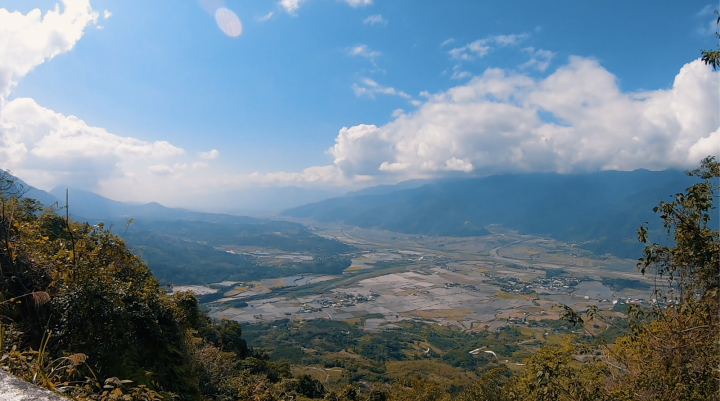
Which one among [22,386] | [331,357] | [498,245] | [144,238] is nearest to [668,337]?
[22,386]

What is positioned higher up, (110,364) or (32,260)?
(32,260)

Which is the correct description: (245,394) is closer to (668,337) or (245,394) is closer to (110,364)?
(110,364)

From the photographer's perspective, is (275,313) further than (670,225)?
Yes

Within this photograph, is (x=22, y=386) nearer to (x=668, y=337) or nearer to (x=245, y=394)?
(x=668, y=337)

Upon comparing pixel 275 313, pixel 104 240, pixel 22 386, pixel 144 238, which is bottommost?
pixel 275 313

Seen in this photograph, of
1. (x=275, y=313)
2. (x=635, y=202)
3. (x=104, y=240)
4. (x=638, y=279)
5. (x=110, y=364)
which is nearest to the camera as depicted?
A: (x=110, y=364)

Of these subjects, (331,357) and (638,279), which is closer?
(331,357)

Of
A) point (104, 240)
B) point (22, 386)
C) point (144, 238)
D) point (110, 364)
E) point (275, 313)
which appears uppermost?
point (104, 240)

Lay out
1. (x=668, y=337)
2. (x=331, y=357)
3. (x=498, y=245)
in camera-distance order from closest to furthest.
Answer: (x=668, y=337) → (x=331, y=357) → (x=498, y=245)

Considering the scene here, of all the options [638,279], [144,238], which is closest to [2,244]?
[638,279]
